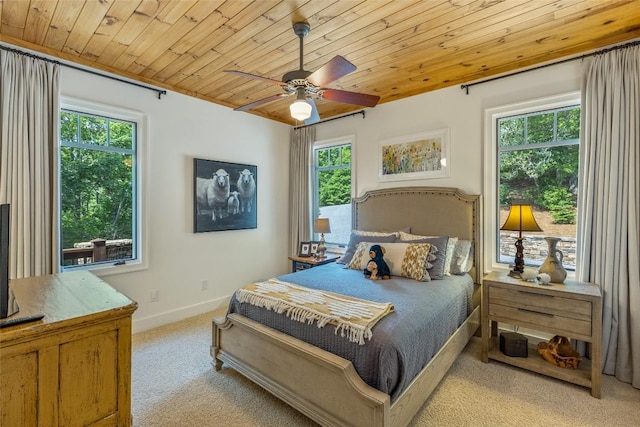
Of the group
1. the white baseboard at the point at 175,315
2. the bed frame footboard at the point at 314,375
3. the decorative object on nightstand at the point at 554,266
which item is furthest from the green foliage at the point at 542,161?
the white baseboard at the point at 175,315

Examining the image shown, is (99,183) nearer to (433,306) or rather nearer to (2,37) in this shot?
(2,37)

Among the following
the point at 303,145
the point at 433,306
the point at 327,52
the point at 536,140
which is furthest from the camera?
the point at 303,145

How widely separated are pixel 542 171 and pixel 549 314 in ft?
4.75

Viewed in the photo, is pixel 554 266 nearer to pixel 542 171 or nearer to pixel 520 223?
pixel 520 223

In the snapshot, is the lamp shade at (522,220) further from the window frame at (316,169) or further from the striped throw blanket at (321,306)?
the window frame at (316,169)

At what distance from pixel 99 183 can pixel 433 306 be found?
11.2 feet

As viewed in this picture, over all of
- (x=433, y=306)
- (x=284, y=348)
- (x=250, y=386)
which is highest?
(x=433, y=306)

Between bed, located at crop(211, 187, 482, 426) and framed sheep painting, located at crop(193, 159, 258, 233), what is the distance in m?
1.60

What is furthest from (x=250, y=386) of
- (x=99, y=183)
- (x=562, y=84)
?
(x=562, y=84)

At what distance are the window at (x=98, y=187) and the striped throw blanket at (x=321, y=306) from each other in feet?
5.86

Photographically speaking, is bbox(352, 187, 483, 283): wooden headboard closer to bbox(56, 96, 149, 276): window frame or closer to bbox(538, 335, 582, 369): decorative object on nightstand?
bbox(538, 335, 582, 369): decorative object on nightstand

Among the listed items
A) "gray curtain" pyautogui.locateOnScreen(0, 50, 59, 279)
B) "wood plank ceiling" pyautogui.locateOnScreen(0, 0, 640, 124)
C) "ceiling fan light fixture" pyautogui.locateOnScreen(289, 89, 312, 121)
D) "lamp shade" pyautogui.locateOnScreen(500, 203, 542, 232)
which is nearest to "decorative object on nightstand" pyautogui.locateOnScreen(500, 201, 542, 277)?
"lamp shade" pyautogui.locateOnScreen(500, 203, 542, 232)

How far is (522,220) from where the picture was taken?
2561 millimetres

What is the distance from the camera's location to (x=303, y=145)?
4699 mm
